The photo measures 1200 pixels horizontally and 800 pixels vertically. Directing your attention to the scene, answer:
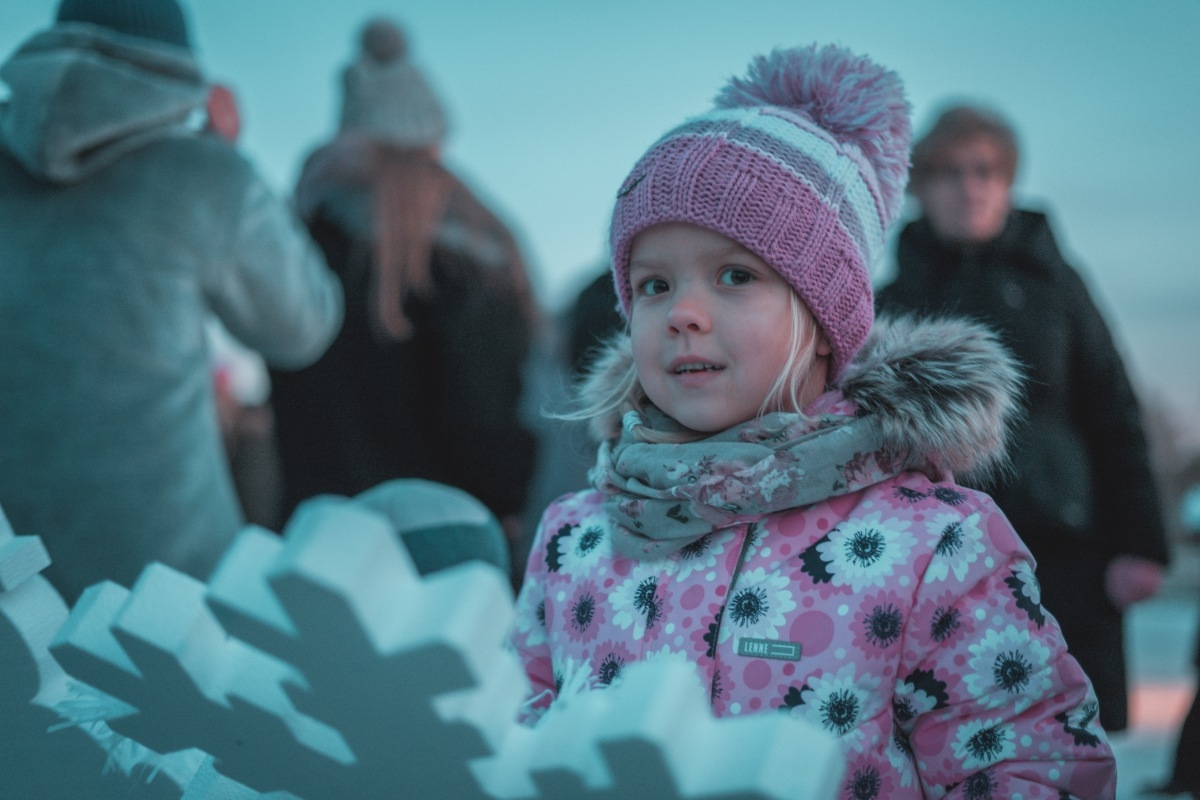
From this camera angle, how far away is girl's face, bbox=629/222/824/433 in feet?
4.59

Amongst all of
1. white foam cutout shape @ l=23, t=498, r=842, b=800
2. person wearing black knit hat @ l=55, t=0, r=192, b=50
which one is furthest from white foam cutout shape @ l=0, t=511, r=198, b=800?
person wearing black knit hat @ l=55, t=0, r=192, b=50

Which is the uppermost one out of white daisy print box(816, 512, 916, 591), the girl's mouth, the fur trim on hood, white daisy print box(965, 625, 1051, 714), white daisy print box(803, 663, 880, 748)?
the fur trim on hood

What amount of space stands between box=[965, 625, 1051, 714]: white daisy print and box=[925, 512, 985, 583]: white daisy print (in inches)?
3.1

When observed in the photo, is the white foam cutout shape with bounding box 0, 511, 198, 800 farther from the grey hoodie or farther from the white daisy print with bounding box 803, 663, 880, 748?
the grey hoodie

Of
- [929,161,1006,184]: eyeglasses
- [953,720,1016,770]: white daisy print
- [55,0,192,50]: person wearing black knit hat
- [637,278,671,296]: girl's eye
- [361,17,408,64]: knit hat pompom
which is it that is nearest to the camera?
[953,720,1016,770]: white daisy print

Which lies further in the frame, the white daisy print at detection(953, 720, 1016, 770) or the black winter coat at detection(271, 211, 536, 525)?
the black winter coat at detection(271, 211, 536, 525)

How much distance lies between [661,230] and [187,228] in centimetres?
96

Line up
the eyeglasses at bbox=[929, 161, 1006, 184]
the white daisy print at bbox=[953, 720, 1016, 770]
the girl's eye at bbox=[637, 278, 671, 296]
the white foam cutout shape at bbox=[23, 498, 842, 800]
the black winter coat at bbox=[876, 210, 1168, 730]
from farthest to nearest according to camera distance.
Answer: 1. the eyeglasses at bbox=[929, 161, 1006, 184]
2. the black winter coat at bbox=[876, 210, 1168, 730]
3. the girl's eye at bbox=[637, 278, 671, 296]
4. the white daisy print at bbox=[953, 720, 1016, 770]
5. the white foam cutout shape at bbox=[23, 498, 842, 800]

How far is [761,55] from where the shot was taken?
1.61 m

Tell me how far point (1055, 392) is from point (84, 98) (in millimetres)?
1928

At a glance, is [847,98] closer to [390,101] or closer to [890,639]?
[890,639]

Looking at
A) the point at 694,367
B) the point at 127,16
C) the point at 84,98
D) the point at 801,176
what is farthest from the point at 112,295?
the point at 801,176

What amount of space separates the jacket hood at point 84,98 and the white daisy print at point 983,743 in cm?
165

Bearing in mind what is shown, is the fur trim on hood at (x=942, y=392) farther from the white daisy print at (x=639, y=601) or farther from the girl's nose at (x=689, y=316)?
the white daisy print at (x=639, y=601)
